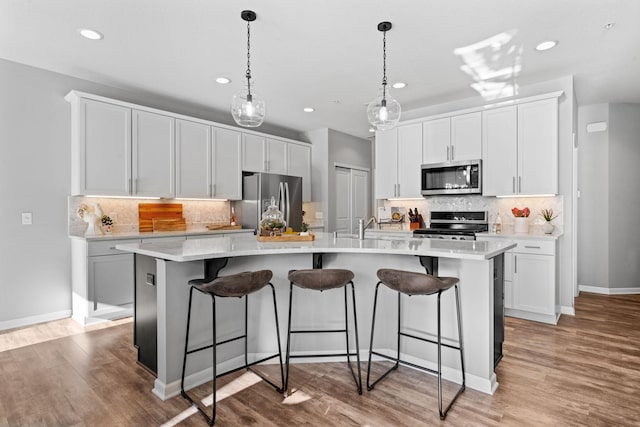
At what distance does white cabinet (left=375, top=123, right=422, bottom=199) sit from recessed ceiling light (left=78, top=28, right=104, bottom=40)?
3.67m

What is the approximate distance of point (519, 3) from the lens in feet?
8.39

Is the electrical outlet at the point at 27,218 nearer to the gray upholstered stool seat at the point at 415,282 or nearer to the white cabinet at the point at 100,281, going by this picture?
the white cabinet at the point at 100,281

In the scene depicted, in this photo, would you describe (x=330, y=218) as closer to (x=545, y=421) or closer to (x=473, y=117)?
(x=473, y=117)

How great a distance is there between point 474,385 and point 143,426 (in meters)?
2.04

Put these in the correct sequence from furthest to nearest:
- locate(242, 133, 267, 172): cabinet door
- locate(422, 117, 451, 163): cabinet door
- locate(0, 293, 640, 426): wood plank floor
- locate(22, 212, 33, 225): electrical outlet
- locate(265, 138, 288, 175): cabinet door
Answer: locate(265, 138, 288, 175): cabinet door → locate(242, 133, 267, 172): cabinet door → locate(422, 117, 451, 163): cabinet door → locate(22, 212, 33, 225): electrical outlet → locate(0, 293, 640, 426): wood plank floor

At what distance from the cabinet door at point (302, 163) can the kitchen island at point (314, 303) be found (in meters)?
3.56

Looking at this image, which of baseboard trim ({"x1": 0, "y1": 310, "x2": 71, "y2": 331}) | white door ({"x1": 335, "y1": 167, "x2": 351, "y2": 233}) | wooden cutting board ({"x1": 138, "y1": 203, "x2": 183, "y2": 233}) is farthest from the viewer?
white door ({"x1": 335, "y1": 167, "x2": 351, "y2": 233})

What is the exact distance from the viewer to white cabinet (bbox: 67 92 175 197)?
3.76 meters

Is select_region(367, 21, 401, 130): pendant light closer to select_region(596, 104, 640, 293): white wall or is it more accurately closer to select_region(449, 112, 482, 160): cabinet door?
select_region(449, 112, 482, 160): cabinet door

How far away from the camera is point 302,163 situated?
6305 millimetres

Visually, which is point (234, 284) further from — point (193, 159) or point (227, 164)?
point (227, 164)

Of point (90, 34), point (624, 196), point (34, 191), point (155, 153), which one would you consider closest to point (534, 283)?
point (624, 196)

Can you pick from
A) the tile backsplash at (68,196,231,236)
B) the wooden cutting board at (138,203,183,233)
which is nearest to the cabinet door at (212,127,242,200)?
the tile backsplash at (68,196,231,236)

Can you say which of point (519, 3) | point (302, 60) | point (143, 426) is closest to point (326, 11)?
point (302, 60)
